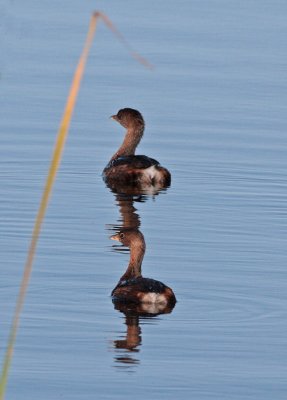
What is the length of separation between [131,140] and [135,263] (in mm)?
6256

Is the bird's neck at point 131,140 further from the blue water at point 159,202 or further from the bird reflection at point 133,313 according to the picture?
the bird reflection at point 133,313

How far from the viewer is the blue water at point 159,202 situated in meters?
7.65

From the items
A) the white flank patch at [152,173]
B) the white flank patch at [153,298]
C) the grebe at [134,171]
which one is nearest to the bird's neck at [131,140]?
the grebe at [134,171]

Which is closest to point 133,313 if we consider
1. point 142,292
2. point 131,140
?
point 142,292

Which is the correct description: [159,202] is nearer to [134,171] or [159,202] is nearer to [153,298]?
[134,171]

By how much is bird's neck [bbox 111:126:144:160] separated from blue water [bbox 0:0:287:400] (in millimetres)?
192

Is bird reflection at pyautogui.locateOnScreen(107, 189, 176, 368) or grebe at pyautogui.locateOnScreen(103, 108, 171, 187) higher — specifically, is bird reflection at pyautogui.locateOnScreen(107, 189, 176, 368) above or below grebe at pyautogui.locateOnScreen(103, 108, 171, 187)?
below

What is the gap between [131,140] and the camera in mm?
16109

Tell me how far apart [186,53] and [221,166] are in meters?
6.71

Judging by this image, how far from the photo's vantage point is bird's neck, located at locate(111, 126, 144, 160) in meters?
15.9

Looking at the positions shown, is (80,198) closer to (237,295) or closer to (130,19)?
(237,295)

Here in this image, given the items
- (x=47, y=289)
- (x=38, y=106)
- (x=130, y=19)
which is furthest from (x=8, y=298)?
(x=130, y=19)

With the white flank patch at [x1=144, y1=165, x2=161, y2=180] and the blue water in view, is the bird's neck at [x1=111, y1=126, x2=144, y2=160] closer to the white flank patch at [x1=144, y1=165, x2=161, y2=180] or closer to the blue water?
the blue water

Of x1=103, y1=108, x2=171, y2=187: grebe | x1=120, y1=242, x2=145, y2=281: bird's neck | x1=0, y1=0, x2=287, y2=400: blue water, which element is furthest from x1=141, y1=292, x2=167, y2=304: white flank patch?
x1=103, y1=108, x2=171, y2=187: grebe
